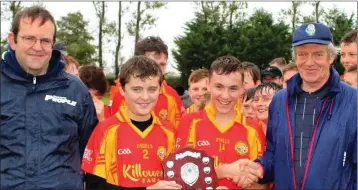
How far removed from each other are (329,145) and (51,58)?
2.22 m

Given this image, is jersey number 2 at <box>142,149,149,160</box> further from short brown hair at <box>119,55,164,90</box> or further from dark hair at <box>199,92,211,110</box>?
dark hair at <box>199,92,211,110</box>

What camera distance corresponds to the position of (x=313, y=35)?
3.99 metres

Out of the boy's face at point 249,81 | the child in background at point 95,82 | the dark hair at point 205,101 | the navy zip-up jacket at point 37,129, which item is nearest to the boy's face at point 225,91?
the navy zip-up jacket at point 37,129

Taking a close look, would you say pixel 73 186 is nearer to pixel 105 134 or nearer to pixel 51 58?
pixel 105 134

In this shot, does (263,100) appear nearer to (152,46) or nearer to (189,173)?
(152,46)

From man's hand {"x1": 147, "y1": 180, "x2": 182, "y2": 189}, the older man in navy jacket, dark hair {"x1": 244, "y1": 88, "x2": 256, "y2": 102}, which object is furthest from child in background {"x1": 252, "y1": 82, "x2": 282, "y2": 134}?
man's hand {"x1": 147, "y1": 180, "x2": 182, "y2": 189}

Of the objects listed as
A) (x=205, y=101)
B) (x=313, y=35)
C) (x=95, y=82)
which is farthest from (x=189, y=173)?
(x=95, y=82)

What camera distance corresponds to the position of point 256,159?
4.21m

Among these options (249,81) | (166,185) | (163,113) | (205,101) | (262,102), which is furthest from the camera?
(249,81)

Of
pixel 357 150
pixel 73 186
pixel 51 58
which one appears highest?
pixel 51 58

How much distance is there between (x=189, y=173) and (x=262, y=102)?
6.68ft

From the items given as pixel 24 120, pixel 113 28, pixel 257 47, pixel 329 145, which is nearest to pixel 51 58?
pixel 24 120

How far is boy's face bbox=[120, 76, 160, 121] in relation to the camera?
4.31m

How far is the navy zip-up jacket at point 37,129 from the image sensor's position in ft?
12.5
